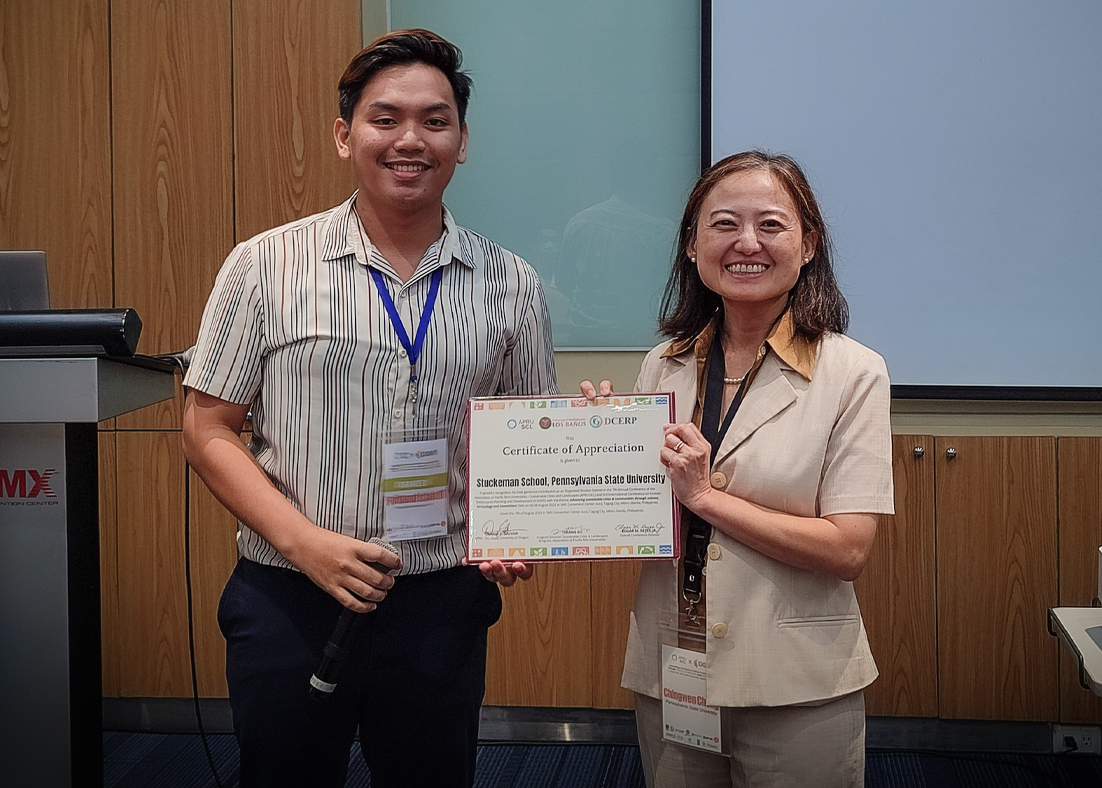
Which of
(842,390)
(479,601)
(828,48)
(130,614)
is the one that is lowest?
(130,614)

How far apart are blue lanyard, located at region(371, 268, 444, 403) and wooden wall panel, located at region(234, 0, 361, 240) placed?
1.58m

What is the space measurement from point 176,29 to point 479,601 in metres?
2.31

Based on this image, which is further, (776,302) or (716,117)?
(716,117)

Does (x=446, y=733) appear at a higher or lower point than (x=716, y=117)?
lower

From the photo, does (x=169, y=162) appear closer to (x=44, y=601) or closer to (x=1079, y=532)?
(x=44, y=601)

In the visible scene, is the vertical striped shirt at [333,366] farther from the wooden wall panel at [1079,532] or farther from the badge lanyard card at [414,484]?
the wooden wall panel at [1079,532]

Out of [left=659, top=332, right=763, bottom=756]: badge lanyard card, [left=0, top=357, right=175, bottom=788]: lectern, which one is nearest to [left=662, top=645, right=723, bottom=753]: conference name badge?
[left=659, top=332, right=763, bottom=756]: badge lanyard card

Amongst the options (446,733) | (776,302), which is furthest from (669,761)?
(776,302)

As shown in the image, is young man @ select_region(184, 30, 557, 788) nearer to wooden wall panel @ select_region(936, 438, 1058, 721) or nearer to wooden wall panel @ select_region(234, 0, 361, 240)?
wooden wall panel @ select_region(234, 0, 361, 240)

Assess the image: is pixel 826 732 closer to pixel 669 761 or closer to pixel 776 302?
pixel 669 761

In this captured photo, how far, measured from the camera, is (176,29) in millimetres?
2969

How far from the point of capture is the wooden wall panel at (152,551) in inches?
119

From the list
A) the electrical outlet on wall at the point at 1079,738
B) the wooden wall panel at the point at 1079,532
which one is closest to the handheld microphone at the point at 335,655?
the wooden wall panel at the point at 1079,532
